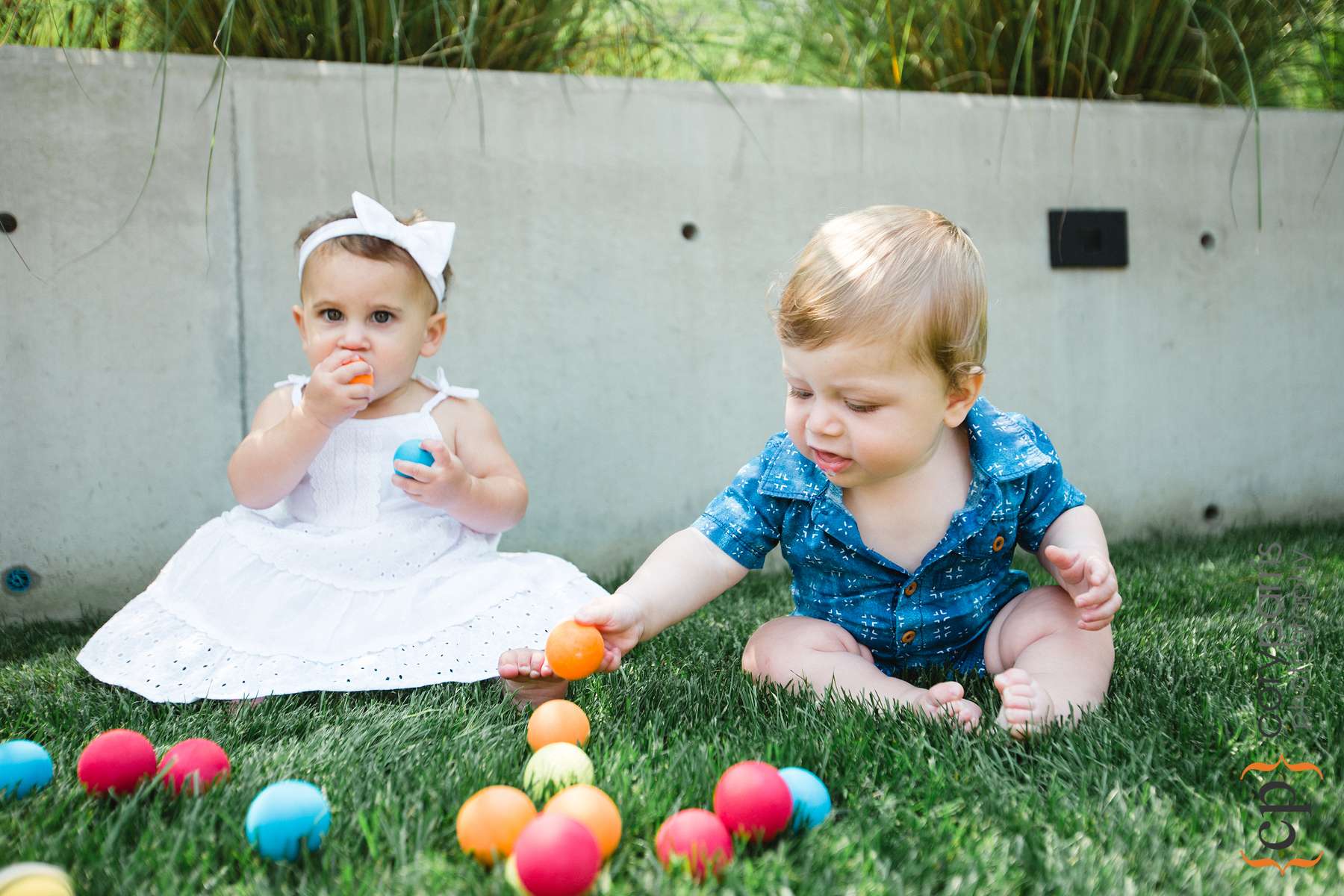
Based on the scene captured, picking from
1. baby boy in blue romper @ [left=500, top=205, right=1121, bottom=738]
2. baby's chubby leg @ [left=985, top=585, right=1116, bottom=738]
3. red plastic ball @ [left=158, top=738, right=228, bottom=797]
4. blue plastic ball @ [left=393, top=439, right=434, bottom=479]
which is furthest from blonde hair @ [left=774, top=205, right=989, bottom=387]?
red plastic ball @ [left=158, top=738, right=228, bottom=797]

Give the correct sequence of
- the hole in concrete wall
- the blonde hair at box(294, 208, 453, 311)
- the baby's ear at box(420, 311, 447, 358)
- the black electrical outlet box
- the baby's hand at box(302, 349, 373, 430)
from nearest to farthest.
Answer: the baby's hand at box(302, 349, 373, 430) → the blonde hair at box(294, 208, 453, 311) → the baby's ear at box(420, 311, 447, 358) → the hole in concrete wall → the black electrical outlet box

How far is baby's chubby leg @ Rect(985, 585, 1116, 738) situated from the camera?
163 cm

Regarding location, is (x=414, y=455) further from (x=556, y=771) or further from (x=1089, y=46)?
(x=1089, y=46)

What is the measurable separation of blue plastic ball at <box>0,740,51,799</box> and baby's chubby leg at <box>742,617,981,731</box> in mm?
1109

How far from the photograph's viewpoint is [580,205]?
323 centimetres

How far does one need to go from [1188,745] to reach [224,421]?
2.45m

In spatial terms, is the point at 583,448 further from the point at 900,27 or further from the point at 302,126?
the point at 900,27

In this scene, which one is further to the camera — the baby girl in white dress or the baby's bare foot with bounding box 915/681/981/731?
the baby girl in white dress

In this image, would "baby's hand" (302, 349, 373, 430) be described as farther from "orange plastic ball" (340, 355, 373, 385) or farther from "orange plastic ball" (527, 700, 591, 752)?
"orange plastic ball" (527, 700, 591, 752)

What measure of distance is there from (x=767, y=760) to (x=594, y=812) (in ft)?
1.27

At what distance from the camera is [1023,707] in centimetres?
162

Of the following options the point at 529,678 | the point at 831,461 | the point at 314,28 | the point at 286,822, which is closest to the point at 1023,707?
the point at 831,461

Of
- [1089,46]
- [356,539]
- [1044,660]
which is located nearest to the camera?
[1044,660]

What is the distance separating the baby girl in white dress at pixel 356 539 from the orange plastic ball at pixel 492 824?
792 millimetres
